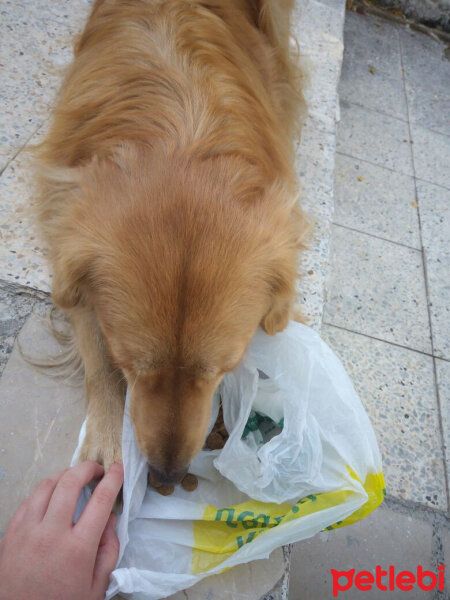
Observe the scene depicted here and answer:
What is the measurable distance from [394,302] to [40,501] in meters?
2.60

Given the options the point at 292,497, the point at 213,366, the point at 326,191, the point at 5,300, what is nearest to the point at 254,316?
the point at 213,366

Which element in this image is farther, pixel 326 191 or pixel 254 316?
pixel 326 191

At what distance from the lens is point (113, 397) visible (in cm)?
205

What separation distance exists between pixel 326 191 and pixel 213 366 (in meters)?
2.08

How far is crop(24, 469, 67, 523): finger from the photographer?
1546 millimetres

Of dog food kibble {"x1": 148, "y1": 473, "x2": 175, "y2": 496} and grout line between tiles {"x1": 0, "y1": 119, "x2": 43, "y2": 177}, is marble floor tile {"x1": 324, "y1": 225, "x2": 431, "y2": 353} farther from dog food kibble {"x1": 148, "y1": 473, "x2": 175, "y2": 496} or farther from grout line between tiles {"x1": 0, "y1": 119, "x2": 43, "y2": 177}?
grout line between tiles {"x1": 0, "y1": 119, "x2": 43, "y2": 177}

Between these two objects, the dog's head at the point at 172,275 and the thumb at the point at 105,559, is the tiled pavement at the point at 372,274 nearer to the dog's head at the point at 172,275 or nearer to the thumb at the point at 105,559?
the thumb at the point at 105,559

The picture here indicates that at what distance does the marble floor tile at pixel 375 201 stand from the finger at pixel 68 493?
274cm

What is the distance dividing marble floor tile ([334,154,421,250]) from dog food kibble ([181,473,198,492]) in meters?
2.50

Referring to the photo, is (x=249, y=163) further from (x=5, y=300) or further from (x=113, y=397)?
(x=5, y=300)

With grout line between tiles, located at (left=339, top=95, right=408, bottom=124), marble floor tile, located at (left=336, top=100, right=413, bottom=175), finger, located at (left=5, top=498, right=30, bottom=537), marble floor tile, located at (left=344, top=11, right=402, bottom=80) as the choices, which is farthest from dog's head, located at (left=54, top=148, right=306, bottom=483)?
marble floor tile, located at (left=344, top=11, right=402, bottom=80)

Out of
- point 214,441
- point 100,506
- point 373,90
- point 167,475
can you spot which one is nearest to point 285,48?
point 373,90

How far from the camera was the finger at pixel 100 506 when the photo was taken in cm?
154

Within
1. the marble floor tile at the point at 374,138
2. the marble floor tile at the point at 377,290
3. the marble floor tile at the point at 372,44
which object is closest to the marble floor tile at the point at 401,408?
the marble floor tile at the point at 377,290
